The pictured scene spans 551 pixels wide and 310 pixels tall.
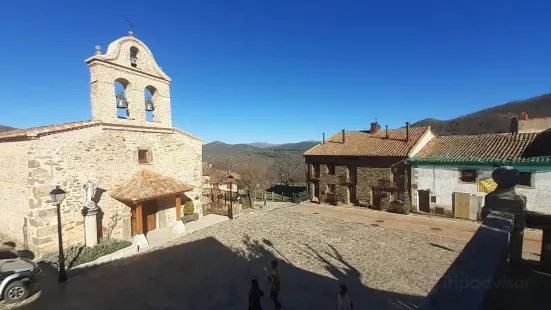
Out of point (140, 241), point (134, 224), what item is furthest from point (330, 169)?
point (140, 241)

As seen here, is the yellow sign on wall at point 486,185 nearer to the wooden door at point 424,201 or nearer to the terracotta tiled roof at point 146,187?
the wooden door at point 424,201

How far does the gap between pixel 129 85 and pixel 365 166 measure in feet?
57.8

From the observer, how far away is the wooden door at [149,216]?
591 inches

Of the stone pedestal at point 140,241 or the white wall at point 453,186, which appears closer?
the stone pedestal at point 140,241

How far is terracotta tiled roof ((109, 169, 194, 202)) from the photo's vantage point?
1270cm

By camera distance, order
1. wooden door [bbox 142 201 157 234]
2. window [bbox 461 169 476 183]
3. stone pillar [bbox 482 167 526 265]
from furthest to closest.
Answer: window [bbox 461 169 476 183]
wooden door [bbox 142 201 157 234]
stone pillar [bbox 482 167 526 265]

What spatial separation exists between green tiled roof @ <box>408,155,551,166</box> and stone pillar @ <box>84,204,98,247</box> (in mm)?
19481

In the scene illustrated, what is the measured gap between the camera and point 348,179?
921 inches

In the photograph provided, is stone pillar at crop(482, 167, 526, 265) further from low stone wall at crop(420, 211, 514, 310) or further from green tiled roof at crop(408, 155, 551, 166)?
green tiled roof at crop(408, 155, 551, 166)

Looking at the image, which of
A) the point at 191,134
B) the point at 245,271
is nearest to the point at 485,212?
the point at 245,271

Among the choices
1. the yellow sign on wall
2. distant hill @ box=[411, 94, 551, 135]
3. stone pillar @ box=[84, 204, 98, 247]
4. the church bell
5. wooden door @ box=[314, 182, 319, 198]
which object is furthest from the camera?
distant hill @ box=[411, 94, 551, 135]

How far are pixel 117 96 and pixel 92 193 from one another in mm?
4900

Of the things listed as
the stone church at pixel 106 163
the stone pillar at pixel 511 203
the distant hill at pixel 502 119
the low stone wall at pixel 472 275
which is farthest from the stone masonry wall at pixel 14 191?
the distant hill at pixel 502 119

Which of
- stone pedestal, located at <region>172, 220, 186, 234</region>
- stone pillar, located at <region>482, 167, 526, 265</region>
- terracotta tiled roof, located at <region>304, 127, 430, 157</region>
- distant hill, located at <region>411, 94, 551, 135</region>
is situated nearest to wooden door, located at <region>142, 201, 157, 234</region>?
stone pedestal, located at <region>172, 220, 186, 234</region>
